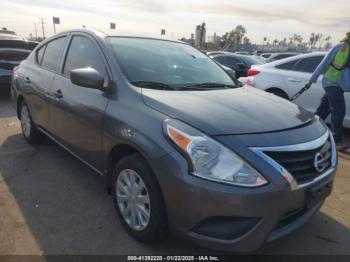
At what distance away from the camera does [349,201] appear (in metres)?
3.50

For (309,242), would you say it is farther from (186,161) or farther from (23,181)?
(23,181)

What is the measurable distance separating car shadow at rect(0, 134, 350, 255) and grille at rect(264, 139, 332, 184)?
715 mm

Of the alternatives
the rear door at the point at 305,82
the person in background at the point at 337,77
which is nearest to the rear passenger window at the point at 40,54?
the person in background at the point at 337,77

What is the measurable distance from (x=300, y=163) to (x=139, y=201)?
119 centimetres

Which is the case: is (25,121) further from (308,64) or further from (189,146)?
(308,64)

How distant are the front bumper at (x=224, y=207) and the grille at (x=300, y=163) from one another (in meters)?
0.08

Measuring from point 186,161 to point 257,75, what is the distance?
5.09 metres

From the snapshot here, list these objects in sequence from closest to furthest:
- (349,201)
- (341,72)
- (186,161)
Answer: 1. (186,161)
2. (349,201)
3. (341,72)

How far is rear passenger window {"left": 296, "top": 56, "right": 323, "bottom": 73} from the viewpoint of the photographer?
616 cm

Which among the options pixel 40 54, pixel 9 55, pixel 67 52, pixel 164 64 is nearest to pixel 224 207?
pixel 164 64

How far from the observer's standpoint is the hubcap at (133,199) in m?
2.53

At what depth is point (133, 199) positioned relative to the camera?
2.64 m

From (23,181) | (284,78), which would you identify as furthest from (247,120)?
(284,78)

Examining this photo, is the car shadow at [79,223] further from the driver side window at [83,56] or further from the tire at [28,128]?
the driver side window at [83,56]
